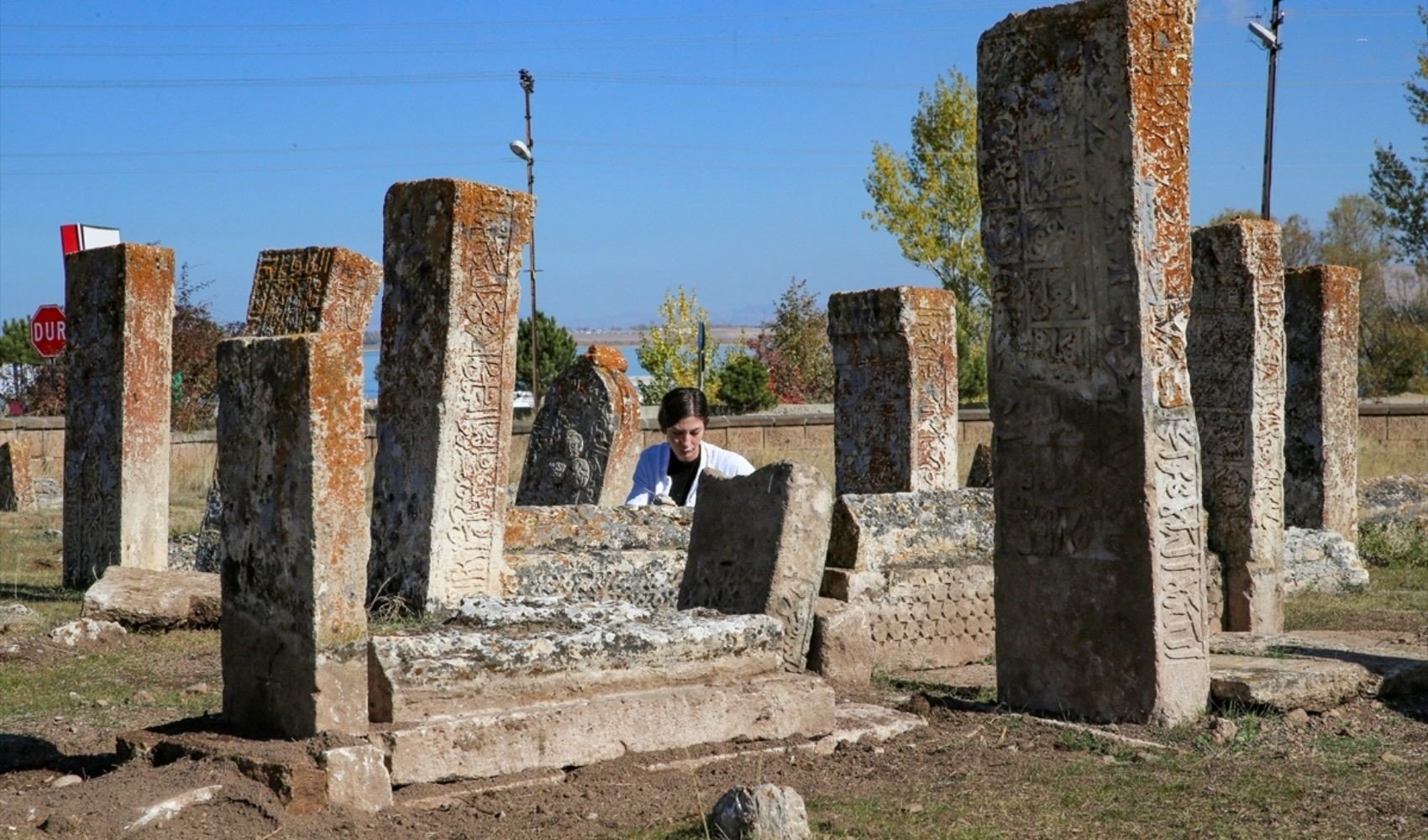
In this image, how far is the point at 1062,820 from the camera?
5297 millimetres

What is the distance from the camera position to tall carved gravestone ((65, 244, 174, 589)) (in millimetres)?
12031

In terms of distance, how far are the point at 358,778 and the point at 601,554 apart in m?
5.11

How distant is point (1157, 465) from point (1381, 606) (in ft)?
19.0

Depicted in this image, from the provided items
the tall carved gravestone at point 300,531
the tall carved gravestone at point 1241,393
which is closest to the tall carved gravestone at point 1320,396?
the tall carved gravestone at point 1241,393

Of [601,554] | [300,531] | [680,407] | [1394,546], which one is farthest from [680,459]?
[1394,546]

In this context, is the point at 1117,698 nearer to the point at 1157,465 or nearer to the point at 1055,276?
the point at 1157,465

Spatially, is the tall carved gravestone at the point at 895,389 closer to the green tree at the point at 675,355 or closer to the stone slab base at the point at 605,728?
the stone slab base at the point at 605,728

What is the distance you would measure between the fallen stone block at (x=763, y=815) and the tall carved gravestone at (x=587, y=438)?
8.38m

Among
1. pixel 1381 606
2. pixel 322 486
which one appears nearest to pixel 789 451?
pixel 1381 606

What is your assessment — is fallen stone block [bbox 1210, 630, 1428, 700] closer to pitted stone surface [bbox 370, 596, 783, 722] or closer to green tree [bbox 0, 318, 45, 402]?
pitted stone surface [bbox 370, 596, 783, 722]

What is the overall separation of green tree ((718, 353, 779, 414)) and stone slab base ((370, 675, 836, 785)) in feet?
101

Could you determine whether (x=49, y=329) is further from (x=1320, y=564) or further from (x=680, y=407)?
(x=1320, y=564)

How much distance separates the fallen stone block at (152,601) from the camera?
9523 millimetres

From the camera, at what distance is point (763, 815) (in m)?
4.82
